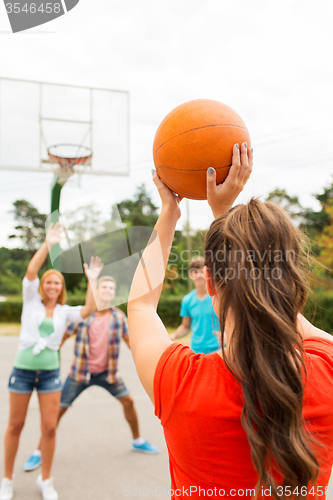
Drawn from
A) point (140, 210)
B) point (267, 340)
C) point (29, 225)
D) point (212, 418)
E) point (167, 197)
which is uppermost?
point (140, 210)

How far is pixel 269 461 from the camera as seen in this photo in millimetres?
953

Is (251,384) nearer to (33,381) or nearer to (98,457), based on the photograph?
(33,381)

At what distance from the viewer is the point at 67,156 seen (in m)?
7.84

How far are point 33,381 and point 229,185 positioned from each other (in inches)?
119

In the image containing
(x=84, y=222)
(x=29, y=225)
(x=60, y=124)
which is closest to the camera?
(x=84, y=222)

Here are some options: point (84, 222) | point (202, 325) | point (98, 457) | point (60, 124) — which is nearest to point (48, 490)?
point (98, 457)

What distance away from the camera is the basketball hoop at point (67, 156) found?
7.43 meters

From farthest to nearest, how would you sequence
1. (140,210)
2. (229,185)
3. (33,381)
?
(140,210) → (33,381) → (229,185)

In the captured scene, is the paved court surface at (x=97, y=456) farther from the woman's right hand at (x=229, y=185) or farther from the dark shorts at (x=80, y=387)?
the woman's right hand at (x=229, y=185)

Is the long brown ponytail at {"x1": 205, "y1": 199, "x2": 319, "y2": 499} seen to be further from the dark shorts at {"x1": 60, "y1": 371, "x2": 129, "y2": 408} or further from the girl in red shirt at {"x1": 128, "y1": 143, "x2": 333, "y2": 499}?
the dark shorts at {"x1": 60, "y1": 371, "x2": 129, "y2": 408}

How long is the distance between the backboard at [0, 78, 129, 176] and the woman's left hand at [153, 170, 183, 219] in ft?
22.9

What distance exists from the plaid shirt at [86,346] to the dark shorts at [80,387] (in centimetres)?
6

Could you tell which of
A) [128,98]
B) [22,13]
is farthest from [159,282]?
[128,98]

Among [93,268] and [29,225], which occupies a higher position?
[29,225]
